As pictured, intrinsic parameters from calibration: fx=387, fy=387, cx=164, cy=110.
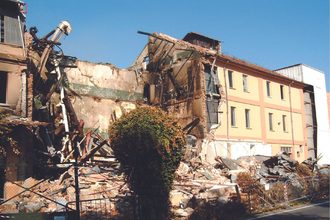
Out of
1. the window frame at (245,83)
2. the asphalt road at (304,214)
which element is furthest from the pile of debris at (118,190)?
the window frame at (245,83)

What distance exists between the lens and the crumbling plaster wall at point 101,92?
83.7 feet

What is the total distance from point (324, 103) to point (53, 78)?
99.9 ft

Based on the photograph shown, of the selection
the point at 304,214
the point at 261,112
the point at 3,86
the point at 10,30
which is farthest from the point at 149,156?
the point at 261,112

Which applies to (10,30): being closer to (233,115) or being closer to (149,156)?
(149,156)

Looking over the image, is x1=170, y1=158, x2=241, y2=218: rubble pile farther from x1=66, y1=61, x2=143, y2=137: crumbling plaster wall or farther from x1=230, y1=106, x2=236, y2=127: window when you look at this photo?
x1=66, y1=61, x2=143, y2=137: crumbling plaster wall

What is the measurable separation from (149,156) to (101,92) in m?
15.2

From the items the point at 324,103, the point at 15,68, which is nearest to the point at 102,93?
the point at 15,68

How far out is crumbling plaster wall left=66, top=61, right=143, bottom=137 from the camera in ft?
83.7

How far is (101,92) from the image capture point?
27.0 m

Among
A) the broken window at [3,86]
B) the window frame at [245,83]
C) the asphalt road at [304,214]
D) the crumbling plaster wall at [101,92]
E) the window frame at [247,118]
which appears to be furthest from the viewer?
the window frame at [245,83]

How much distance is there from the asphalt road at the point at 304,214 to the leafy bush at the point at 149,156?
4.46 m

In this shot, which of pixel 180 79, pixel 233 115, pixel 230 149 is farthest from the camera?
pixel 233 115

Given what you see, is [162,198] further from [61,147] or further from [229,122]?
[229,122]

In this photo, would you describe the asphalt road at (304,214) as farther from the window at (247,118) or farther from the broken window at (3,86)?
the window at (247,118)
